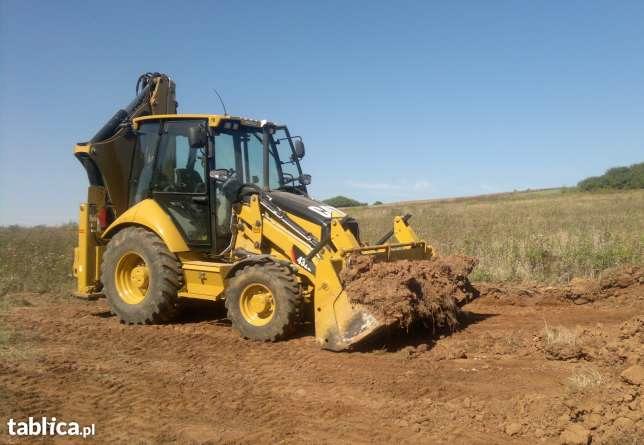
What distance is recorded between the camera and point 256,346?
7082mm

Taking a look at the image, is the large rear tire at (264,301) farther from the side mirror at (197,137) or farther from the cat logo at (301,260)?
the side mirror at (197,137)

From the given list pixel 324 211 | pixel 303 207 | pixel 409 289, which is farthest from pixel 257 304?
pixel 409 289

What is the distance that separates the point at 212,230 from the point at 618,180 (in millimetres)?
53316

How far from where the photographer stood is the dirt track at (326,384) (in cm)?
450

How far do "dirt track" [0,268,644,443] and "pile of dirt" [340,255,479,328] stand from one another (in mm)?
343

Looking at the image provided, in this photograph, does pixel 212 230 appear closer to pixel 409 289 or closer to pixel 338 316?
pixel 338 316

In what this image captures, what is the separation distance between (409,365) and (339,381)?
830 millimetres

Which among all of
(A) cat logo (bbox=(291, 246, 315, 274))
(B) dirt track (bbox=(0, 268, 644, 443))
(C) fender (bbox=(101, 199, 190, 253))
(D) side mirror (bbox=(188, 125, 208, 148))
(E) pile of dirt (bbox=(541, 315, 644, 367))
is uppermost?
(D) side mirror (bbox=(188, 125, 208, 148))

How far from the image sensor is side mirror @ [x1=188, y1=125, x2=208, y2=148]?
7809mm

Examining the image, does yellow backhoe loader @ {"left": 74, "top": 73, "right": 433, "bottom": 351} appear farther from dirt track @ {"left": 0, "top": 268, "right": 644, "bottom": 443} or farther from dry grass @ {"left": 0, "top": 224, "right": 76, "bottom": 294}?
dry grass @ {"left": 0, "top": 224, "right": 76, "bottom": 294}

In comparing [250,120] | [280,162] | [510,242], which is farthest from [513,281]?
[250,120]

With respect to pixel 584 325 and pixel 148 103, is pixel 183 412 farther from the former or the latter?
pixel 148 103

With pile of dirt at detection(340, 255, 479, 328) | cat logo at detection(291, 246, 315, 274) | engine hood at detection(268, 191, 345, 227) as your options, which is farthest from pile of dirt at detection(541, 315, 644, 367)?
engine hood at detection(268, 191, 345, 227)

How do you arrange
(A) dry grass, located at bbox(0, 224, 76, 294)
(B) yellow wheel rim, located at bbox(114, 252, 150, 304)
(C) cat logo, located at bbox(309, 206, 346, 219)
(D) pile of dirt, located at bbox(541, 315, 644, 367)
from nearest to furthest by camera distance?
(D) pile of dirt, located at bbox(541, 315, 644, 367) → (C) cat logo, located at bbox(309, 206, 346, 219) → (B) yellow wheel rim, located at bbox(114, 252, 150, 304) → (A) dry grass, located at bbox(0, 224, 76, 294)
